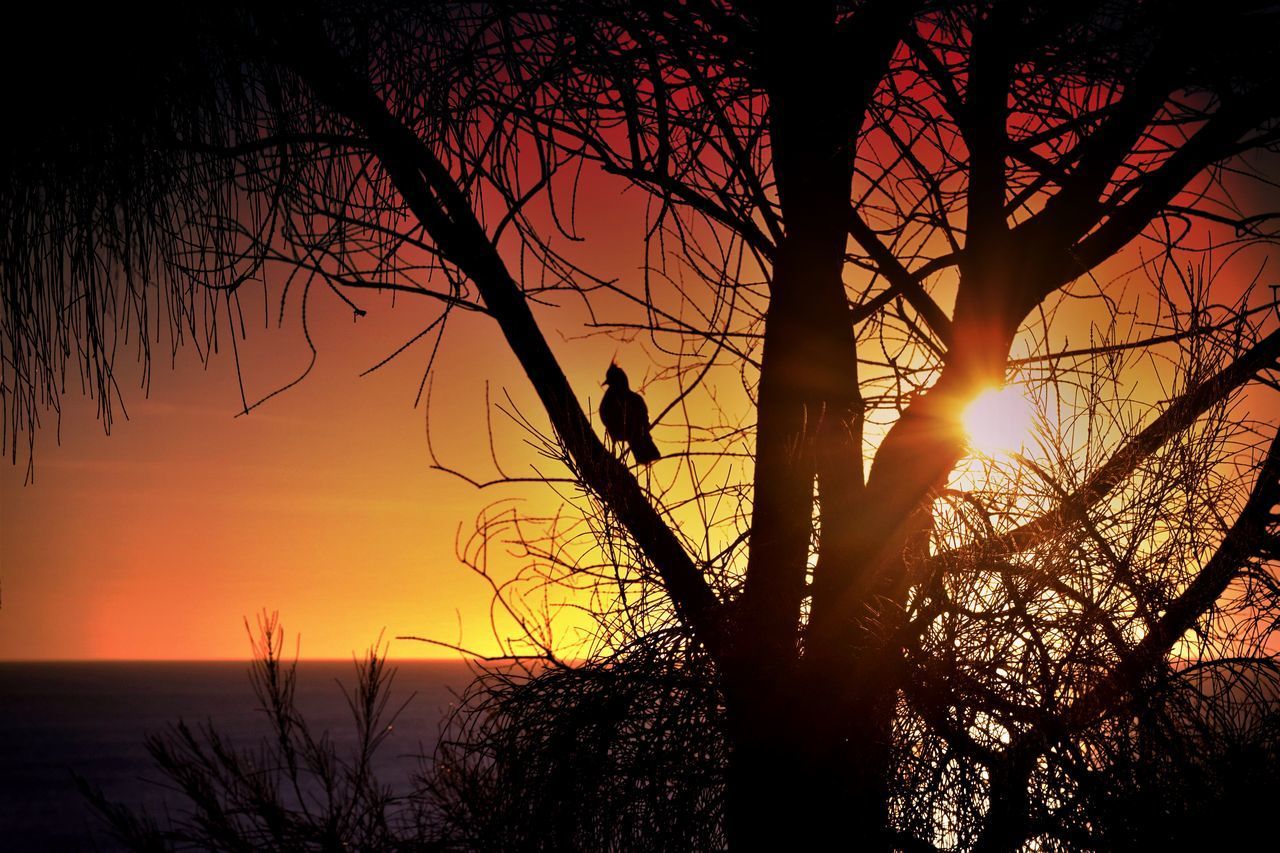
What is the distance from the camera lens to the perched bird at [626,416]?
2648 mm

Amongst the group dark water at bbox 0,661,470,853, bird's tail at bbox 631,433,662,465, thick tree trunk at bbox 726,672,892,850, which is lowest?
dark water at bbox 0,661,470,853

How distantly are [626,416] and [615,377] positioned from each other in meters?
0.25

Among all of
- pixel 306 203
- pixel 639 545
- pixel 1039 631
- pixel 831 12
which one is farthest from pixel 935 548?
pixel 306 203

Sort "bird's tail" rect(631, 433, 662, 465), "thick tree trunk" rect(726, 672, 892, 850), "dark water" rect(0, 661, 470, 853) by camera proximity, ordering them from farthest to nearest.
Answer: "dark water" rect(0, 661, 470, 853) → "bird's tail" rect(631, 433, 662, 465) → "thick tree trunk" rect(726, 672, 892, 850)

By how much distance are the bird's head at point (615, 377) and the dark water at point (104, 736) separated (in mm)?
26368

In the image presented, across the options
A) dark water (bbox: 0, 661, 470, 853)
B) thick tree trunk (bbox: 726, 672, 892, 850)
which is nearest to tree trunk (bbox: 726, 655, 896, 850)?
thick tree trunk (bbox: 726, 672, 892, 850)

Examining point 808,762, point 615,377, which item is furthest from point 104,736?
point 808,762

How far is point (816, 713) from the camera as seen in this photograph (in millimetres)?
2057

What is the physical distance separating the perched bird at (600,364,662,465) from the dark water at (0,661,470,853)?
2639cm

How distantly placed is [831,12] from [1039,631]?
5.19ft

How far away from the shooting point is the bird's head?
3.05 m

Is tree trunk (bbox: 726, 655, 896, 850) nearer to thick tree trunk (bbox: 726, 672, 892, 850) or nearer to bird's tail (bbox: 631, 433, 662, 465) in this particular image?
thick tree trunk (bbox: 726, 672, 892, 850)

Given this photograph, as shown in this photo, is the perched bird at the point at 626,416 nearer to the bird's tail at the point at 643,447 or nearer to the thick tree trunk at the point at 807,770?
the bird's tail at the point at 643,447

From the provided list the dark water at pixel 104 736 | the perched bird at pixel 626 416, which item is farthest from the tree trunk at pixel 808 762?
the dark water at pixel 104 736
